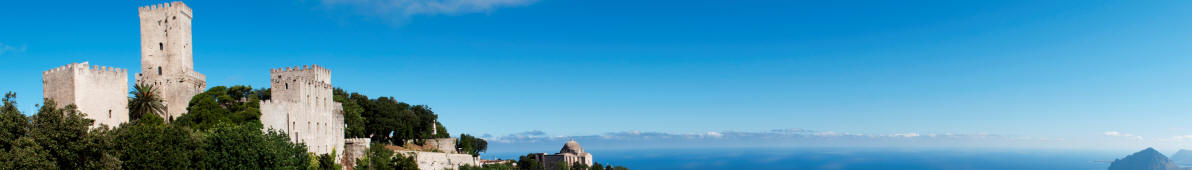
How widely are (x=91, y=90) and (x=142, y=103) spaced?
442 centimetres

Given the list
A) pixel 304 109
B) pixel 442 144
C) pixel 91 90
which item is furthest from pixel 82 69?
pixel 442 144

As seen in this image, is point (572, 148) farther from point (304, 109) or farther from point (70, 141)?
A: point (70, 141)

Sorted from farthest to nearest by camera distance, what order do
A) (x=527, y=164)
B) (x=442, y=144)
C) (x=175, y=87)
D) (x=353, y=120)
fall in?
(x=527, y=164), (x=442, y=144), (x=353, y=120), (x=175, y=87)

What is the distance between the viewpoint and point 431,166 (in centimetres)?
4953

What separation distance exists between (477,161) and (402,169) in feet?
41.8

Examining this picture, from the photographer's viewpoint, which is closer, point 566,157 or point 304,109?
point 304,109

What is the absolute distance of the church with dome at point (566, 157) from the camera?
2857 inches

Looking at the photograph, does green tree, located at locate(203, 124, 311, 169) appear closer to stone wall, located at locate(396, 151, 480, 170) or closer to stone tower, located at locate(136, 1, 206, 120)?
stone tower, located at locate(136, 1, 206, 120)

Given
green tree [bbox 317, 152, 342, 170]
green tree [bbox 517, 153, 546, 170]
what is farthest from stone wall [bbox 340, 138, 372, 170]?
green tree [bbox 517, 153, 546, 170]

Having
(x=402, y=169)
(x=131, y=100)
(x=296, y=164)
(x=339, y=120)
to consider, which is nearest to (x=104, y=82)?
(x=131, y=100)

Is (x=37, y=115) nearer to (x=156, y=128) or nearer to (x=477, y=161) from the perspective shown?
A: (x=156, y=128)

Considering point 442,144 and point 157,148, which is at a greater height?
point 157,148

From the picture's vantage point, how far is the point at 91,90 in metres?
35.1

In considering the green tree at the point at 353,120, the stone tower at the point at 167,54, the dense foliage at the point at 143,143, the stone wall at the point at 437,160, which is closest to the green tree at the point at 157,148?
the dense foliage at the point at 143,143
